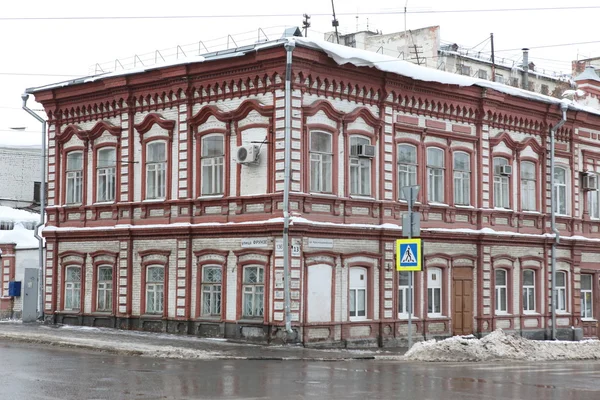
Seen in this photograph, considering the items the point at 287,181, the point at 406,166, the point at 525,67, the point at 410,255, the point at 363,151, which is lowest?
the point at 410,255

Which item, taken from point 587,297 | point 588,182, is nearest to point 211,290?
point 588,182

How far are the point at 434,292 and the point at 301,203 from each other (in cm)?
637

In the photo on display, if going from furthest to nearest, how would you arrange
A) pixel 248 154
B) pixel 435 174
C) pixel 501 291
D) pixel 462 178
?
pixel 501 291, pixel 462 178, pixel 435 174, pixel 248 154

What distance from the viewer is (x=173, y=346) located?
23516 mm

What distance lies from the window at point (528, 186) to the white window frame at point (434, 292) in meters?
5.16

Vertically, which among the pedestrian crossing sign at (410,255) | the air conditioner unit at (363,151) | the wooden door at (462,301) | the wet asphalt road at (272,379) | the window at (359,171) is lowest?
the wet asphalt road at (272,379)

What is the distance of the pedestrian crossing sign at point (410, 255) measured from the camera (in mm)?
23109

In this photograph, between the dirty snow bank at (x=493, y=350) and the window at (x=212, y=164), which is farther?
the window at (x=212, y=164)

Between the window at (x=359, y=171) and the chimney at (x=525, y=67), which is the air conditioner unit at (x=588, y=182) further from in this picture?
the chimney at (x=525, y=67)

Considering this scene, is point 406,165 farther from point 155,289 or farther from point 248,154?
point 155,289

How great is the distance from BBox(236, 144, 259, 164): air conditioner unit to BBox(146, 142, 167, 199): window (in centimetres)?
343

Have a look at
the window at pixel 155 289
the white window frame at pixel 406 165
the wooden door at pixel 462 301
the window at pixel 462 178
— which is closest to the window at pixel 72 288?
the window at pixel 155 289

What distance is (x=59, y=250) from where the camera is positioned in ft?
104

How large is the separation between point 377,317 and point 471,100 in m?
7.97
